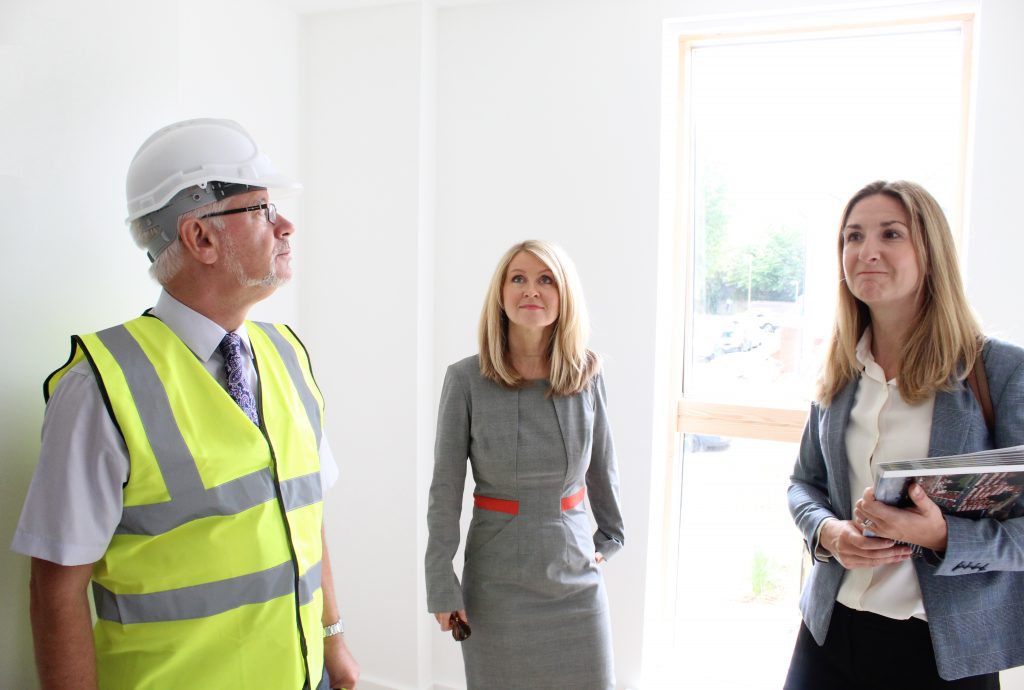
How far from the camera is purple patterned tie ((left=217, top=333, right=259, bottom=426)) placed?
140 centimetres

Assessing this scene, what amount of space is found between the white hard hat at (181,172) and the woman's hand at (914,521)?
139cm

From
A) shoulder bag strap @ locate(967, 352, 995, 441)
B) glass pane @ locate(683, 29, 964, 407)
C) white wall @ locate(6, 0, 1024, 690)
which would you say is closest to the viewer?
shoulder bag strap @ locate(967, 352, 995, 441)

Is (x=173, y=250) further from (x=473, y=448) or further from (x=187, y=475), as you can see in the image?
(x=473, y=448)

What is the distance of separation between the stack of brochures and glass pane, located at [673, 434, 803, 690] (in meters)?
1.27

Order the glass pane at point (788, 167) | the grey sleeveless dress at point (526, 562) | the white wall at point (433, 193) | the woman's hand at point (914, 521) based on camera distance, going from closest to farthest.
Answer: the woman's hand at point (914, 521) < the grey sleeveless dress at point (526, 562) < the white wall at point (433, 193) < the glass pane at point (788, 167)

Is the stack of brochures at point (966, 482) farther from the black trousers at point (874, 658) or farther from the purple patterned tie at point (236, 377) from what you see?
the purple patterned tie at point (236, 377)

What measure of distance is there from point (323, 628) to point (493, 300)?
0.91 m

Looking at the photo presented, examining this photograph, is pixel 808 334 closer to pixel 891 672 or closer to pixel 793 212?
pixel 793 212

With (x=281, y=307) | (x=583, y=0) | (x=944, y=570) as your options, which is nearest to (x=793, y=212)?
(x=583, y=0)

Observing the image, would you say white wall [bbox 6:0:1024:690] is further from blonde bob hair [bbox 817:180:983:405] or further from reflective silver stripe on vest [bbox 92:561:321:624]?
reflective silver stripe on vest [bbox 92:561:321:624]

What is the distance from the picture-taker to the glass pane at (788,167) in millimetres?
2363

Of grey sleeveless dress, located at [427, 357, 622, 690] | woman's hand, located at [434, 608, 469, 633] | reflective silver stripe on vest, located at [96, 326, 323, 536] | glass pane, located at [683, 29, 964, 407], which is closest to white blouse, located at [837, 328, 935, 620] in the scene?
grey sleeveless dress, located at [427, 357, 622, 690]

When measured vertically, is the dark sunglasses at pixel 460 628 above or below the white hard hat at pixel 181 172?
below

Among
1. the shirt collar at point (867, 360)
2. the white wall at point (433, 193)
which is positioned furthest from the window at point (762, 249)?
the shirt collar at point (867, 360)
